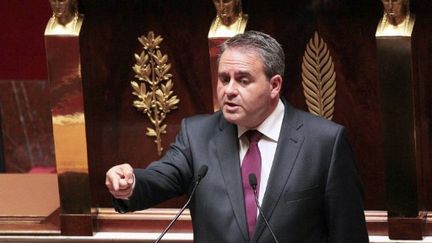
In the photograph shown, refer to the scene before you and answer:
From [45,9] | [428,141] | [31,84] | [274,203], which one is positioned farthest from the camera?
[31,84]

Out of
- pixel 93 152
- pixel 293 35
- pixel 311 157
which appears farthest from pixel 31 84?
pixel 311 157

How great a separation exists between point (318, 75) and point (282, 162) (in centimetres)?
48

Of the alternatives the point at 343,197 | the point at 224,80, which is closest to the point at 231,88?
the point at 224,80

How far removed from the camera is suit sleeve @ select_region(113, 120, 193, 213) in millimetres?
2408

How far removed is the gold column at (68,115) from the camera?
9.77 feet

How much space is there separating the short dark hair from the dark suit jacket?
4.0 inches

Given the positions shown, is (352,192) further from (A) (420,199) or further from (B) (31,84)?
(B) (31,84)

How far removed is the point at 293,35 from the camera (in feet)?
9.58

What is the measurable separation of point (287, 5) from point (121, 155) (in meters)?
0.52

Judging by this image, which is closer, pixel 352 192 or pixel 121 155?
pixel 352 192

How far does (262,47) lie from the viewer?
2.44 m

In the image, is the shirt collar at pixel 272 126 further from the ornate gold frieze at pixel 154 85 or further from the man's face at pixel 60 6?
the man's face at pixel 60 6

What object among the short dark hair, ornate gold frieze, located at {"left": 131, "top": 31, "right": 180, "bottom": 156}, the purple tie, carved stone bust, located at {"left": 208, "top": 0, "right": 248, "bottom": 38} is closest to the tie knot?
the purple tie

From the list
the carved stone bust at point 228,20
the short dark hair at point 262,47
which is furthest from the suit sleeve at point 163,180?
the carved stone bust at point 228,20
